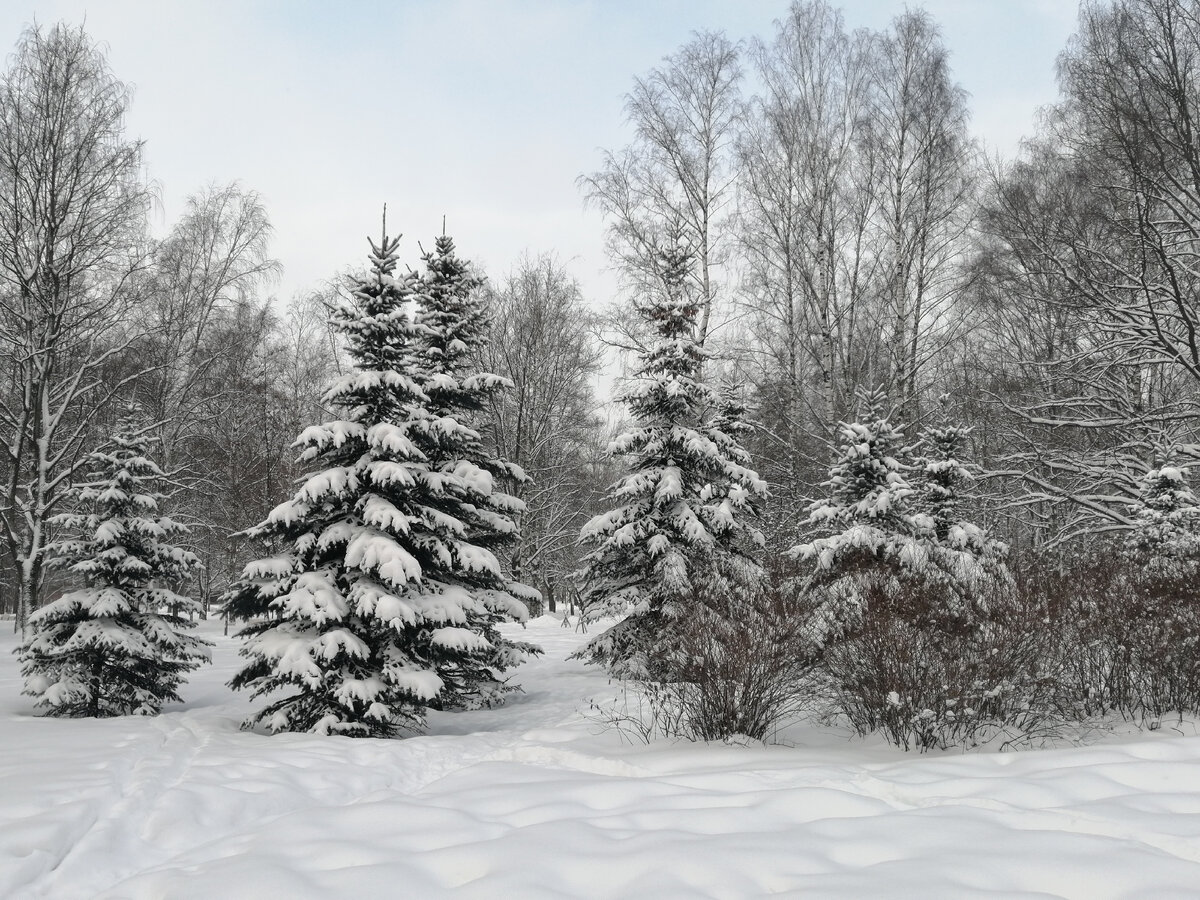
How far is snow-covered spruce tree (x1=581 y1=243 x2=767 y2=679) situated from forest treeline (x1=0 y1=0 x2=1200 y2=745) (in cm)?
6

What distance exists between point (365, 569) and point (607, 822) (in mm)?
4369

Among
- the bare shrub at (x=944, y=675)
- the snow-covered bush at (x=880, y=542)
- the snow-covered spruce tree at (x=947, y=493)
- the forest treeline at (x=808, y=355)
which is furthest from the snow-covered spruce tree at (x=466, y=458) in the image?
the snow-covered spruce tree at (x=947, y=493)

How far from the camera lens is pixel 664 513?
10148 mm

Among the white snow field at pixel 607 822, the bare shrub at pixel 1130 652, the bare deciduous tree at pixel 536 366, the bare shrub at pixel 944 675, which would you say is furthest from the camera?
the bare deciduous tree at pixel 536 366

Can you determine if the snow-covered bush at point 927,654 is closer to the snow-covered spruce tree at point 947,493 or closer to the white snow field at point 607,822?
the white snow field at point 607,822

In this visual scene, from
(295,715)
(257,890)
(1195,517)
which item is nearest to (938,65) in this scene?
(1195,517)

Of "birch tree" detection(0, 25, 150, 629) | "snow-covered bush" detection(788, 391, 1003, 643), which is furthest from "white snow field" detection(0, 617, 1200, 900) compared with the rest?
"birch tree" detection(0, 25, 150, 629)

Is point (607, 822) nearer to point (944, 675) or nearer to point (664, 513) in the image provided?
point (944, 675)

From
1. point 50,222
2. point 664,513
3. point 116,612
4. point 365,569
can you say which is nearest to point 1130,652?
point 664,513

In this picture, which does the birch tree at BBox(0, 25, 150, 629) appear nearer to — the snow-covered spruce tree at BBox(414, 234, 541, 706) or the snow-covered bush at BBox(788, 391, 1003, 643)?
the snow-covered spruce tree at BBox(414, 234, 541, 706)

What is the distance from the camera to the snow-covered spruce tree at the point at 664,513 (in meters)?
9.72

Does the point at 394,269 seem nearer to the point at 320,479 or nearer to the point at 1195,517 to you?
the point at 320,479

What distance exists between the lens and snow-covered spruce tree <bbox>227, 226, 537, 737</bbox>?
23.8 ft

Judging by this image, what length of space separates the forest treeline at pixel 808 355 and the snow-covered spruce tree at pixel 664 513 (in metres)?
0.06
